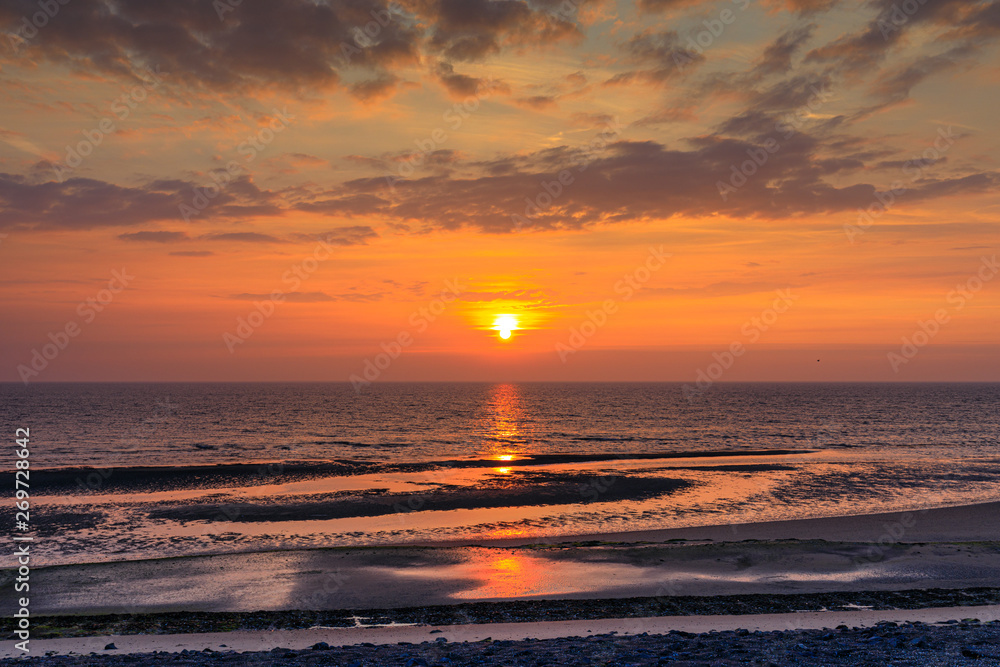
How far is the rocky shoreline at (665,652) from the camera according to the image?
495 inches

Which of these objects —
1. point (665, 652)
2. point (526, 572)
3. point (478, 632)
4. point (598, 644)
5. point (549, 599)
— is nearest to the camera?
point (665, 652)

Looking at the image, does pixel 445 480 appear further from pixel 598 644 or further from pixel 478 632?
pixel 598 644

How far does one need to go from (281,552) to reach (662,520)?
19.1 meters

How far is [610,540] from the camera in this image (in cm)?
2769

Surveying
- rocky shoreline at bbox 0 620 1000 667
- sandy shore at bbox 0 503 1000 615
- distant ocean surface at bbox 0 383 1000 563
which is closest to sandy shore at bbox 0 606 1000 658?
rocky shoreline at bbox 0 620 1000 667

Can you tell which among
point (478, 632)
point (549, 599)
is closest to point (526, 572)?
point (549, 599)

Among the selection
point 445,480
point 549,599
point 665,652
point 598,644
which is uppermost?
point 665,652

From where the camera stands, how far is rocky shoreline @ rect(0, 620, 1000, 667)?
495 inches

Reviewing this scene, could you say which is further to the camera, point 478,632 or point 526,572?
point 526,572

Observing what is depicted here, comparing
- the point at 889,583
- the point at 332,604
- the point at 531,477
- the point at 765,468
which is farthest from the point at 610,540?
the point at 765,468

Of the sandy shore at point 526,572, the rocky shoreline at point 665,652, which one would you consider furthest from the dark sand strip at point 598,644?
the sandy shore at point 526,572

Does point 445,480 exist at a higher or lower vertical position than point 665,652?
lower

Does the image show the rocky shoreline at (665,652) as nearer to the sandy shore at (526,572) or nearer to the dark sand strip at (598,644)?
the dark sand strip at (598,644)

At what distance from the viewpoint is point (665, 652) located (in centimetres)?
1333
